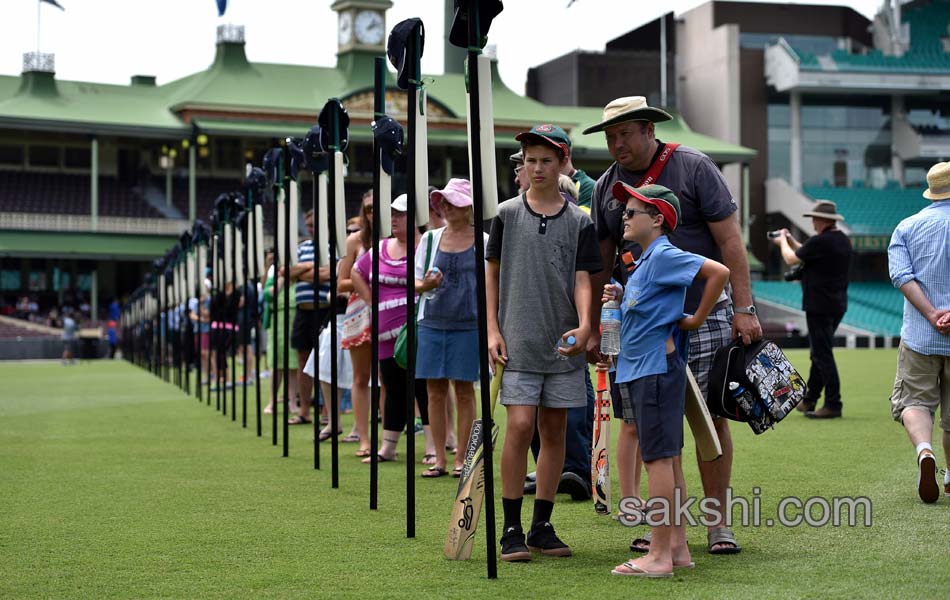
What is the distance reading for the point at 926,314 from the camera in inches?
310

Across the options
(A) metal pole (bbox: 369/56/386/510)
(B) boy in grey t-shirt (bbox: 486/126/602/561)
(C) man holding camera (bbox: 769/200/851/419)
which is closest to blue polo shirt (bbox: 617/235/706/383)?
(B) boy in grey t-shirt (bbox: 486/126/602/561)

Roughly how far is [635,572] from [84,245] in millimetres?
45728

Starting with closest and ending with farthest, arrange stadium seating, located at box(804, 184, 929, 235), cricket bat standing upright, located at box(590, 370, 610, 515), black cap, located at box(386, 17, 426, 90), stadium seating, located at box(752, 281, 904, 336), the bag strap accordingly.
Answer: the bag strap, black cap, located at box(386, 17, 426, 90), cricket bat standing upright, located at box(590, 370, 610, 515), stadium seating, located at box(752, 281, 904, 336), stadium seating, located at box(804, 184, 929, 235)

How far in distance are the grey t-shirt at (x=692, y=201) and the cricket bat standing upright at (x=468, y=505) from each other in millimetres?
1142

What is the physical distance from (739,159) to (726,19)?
1174 cm

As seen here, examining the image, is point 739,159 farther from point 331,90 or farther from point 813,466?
point 813,466

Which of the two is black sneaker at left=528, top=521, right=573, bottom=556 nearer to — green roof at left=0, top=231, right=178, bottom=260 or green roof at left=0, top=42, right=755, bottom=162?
green roof at left=0, top=42, right=755, bottom=162

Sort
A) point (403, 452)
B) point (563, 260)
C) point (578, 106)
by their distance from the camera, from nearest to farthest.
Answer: point (563, 260), point (403, 452), point (578, 106)

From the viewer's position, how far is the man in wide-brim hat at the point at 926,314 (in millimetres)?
7867

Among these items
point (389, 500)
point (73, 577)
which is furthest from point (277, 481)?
point (73, 577)

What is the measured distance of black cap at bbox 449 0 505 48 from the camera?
233 inches

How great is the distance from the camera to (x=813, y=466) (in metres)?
9.38

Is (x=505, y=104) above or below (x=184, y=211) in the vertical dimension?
above

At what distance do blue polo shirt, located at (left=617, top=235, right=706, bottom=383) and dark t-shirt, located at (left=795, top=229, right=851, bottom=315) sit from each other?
781 cm
